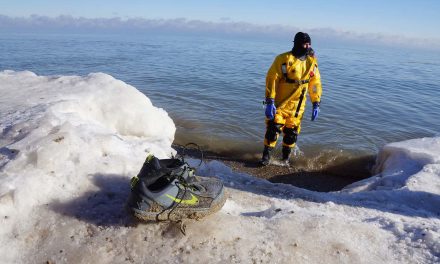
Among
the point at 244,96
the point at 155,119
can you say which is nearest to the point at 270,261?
the point at 155,119

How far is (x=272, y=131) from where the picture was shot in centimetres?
642

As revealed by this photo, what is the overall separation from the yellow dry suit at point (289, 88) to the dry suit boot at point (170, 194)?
3048 mm

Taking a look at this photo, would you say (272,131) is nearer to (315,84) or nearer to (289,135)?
(289,135)

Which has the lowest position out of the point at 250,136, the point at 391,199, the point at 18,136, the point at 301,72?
the point at 250,136

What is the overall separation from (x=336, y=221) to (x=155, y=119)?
3.72m

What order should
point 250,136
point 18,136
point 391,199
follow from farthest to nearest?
point 250,136 < point 391,199 < point 18,136

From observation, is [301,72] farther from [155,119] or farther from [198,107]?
[198,107]

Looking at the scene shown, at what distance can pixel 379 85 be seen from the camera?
17.1 metres

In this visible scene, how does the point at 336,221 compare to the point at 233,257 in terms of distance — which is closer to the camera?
the point at 233,257

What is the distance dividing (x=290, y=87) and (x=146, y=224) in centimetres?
390

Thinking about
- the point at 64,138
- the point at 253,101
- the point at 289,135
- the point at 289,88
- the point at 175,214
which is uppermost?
the point at 289,88

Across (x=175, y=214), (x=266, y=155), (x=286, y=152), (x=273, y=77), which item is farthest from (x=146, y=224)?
(x=286, y=152)

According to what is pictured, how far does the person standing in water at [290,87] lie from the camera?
19.7ft

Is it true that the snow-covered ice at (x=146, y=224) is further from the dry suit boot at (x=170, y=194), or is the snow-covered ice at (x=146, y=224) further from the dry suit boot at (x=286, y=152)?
the dry suit boot at (x=286, y=152)
